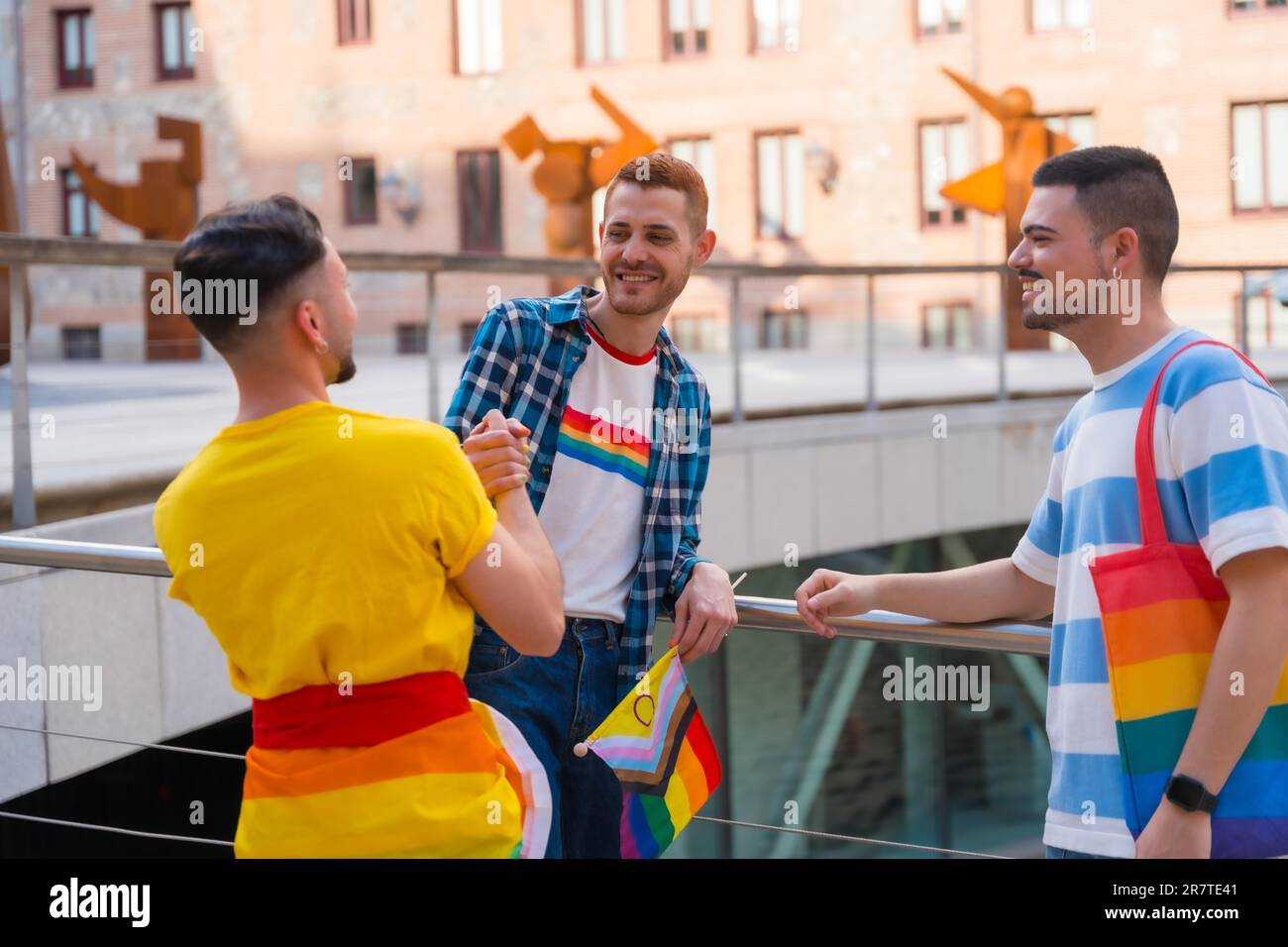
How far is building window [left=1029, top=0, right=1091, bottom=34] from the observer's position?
77.8 ft

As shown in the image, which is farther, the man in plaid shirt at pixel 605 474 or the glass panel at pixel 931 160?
the glass panel at pixel 931 160

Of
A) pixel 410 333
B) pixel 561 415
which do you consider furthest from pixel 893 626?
pixel 410 333

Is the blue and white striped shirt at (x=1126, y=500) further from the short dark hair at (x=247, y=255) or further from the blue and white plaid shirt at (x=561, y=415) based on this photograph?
the short dark hair at (x=247, y=255)

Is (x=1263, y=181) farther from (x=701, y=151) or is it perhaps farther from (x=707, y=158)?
(x=701, y=151)

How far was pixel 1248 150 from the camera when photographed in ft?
76.8

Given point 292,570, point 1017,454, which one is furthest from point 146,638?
point 1017,454

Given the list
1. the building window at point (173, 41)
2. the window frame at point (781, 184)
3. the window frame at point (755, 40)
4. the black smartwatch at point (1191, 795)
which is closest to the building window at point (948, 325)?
the window frame at point (781, 184)

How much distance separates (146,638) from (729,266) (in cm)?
448

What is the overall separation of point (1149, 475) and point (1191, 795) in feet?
1.37

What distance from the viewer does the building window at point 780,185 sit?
25344mm

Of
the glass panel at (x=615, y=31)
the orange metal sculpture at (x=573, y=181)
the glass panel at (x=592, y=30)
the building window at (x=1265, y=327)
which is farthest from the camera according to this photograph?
the glass panel at (x=592, y=30)

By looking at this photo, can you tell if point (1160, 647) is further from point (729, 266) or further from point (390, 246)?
point (390, 246)

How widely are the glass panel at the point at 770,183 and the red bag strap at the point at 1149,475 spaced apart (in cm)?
2386

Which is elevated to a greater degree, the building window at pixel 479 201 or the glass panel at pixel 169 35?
the glass panel at pixel 169 35
